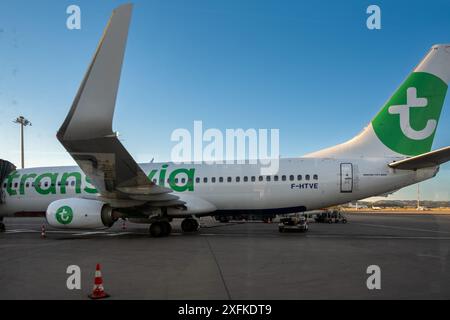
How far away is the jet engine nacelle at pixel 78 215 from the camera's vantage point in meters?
12.5

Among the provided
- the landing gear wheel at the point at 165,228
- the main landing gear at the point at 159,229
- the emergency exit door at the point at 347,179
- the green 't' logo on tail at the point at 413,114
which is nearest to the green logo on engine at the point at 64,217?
the main landing gear at the point at 159,229

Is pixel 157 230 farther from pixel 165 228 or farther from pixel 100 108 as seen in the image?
pixel 100 108

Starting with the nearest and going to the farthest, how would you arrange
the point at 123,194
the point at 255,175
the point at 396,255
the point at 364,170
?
the point at 396,255
the point at 123,194
the point at 364,170
the point at 255,175

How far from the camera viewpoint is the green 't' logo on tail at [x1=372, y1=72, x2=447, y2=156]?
518 inches

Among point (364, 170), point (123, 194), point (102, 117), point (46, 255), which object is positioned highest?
point (102, 117)

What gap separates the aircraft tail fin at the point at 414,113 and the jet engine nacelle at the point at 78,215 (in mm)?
11017

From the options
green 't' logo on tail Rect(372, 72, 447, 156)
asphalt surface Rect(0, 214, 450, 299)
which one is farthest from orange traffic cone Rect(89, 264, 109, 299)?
green 't' logo on tail Rect(372, 72, 447, 156)

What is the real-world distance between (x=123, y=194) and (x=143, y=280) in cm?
688

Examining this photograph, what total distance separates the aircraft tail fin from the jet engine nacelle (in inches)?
434

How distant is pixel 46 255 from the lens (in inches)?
361

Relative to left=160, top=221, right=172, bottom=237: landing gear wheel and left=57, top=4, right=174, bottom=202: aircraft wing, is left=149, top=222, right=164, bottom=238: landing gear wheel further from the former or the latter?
left=57, top=4, right=174, bottom=202: aircraft wing

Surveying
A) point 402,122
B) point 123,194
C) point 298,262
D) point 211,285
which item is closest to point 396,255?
point 298,262

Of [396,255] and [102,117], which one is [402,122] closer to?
[396,255]
